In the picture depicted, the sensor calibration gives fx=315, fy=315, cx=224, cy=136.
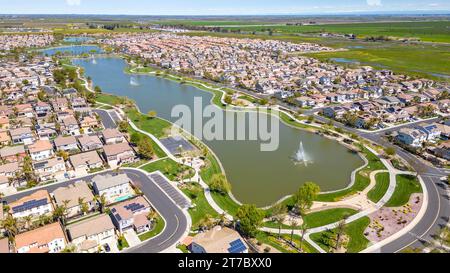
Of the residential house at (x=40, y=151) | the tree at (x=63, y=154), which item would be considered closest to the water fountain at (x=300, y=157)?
the tree at (x=63, y=154)

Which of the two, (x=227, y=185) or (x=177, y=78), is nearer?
(x=227, y=185)

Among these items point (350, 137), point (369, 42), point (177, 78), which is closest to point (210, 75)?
point (177, 78)

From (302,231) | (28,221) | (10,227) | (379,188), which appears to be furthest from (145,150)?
(379,188)

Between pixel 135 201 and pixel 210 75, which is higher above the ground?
pixel 210 75

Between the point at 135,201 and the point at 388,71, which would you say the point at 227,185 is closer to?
the point at 135,201

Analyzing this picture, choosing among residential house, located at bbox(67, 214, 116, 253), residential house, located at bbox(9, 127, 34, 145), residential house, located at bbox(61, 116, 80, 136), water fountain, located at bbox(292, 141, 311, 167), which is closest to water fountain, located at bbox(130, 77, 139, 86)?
residential house, located at bbox(61, 116, 80, 136)

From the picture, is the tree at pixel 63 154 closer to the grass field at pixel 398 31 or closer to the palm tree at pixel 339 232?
the palm tree at pixel 339 232

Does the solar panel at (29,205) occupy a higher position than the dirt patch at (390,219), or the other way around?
the solar panel at (29,205)
